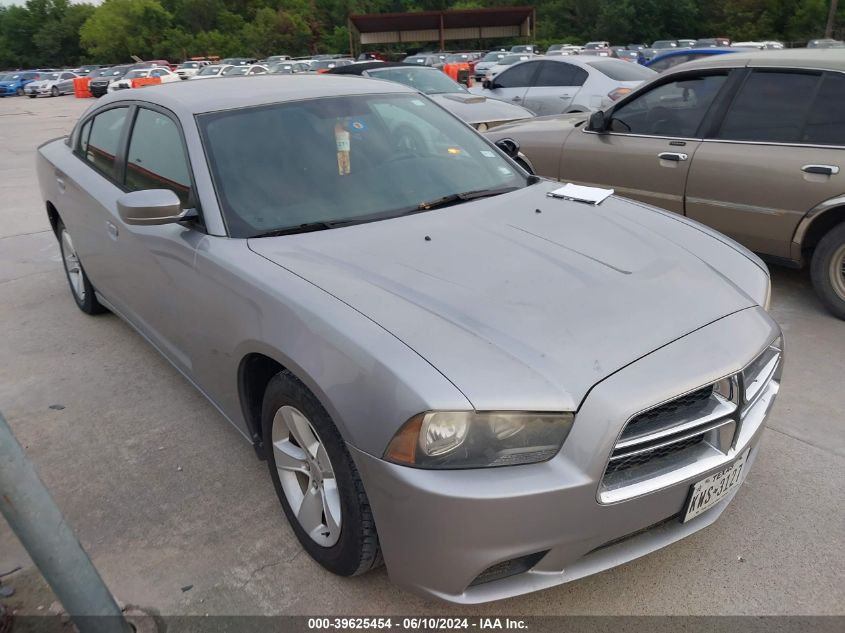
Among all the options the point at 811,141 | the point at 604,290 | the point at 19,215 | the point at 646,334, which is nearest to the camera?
the point at 646,334

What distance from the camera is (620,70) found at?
10508 mm

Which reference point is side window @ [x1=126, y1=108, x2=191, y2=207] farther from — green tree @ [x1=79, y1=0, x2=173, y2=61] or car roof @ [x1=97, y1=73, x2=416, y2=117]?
green tree @ [x1=79, y1=0, x2=173, y2=61]

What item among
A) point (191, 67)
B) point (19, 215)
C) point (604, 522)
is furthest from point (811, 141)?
point (191, 67)

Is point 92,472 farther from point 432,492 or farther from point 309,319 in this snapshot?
point 432,492

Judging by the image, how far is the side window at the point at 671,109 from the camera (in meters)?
5.10

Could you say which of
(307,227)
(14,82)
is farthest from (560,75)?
(14,82)

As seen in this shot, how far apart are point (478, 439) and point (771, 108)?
3.94m

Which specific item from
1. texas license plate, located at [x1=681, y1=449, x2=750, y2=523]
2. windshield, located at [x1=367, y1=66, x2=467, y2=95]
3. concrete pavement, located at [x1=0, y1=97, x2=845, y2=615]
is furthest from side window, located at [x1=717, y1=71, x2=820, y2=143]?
windshield, located at [x1=367, y1=66, x2=467, y2=95]

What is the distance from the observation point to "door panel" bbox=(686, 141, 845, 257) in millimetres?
4395

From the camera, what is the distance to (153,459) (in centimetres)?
329

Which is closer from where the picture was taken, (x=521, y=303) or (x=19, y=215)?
(x=521, y=303)

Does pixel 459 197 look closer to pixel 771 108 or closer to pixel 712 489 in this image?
pixel 712 489

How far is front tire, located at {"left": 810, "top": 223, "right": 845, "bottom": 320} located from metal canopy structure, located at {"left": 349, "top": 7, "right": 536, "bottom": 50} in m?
58.8

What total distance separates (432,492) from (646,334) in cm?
84
